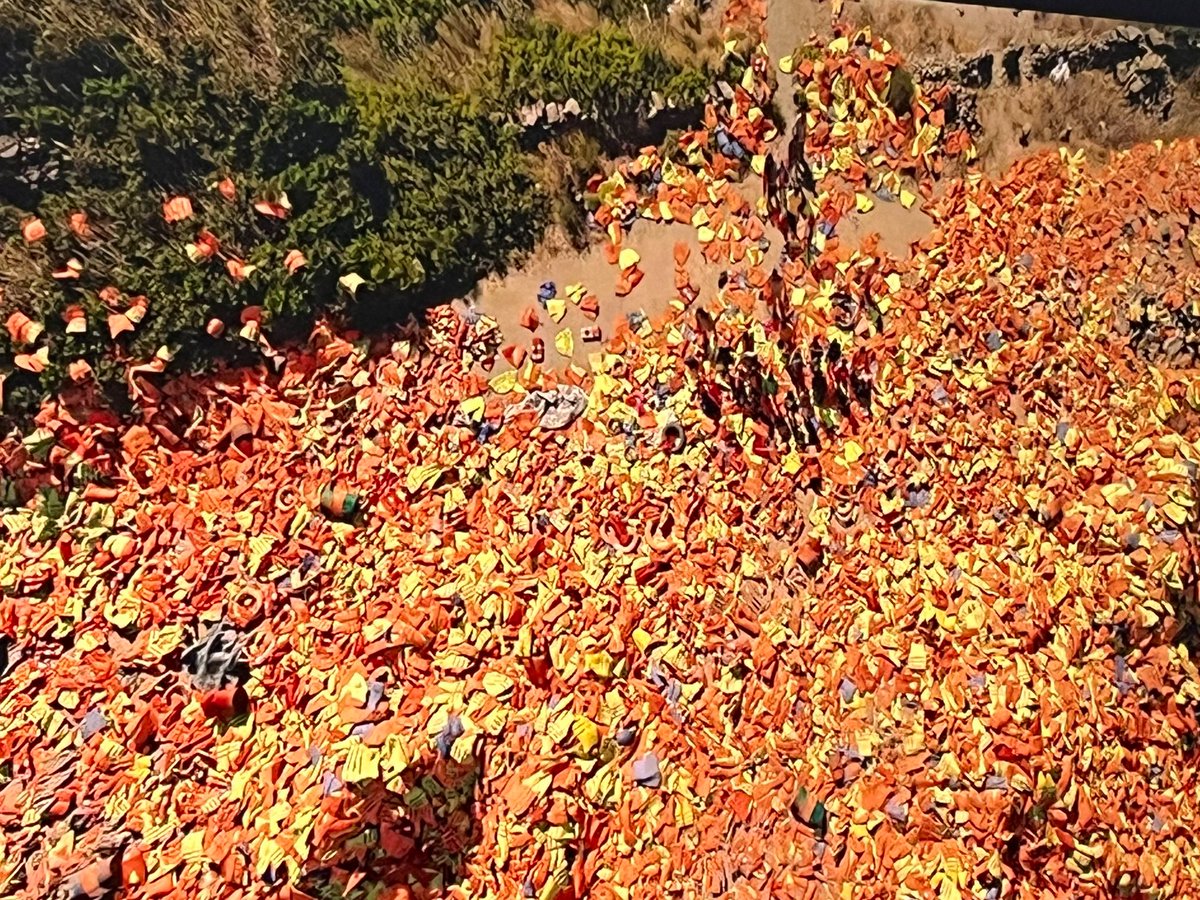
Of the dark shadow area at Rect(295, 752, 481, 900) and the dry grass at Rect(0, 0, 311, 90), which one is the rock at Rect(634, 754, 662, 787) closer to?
the dark shadow area at Rect(295, 752, 481, 900)

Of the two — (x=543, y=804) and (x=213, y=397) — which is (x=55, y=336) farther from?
(x=543, y=804)

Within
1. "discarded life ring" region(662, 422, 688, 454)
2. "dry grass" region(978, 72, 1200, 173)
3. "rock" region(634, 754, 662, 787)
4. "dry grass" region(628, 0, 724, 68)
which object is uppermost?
"dry grass" region(628, 0, 724, 68)

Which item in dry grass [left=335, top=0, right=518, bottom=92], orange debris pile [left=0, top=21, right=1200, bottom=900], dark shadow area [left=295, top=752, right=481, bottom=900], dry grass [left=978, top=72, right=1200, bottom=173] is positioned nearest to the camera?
dark shadow area [left=295, top=752, right=481, bottom=900]

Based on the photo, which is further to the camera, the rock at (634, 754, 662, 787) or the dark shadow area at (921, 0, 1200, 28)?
the dark shadow area at (921, 0, 1200, 28)

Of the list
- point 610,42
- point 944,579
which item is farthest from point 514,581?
point 610,42

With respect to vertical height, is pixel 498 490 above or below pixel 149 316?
below

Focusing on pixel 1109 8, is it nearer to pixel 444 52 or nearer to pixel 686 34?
pixel 686 34

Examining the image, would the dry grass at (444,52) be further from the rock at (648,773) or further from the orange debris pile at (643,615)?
the rock at (648,773)

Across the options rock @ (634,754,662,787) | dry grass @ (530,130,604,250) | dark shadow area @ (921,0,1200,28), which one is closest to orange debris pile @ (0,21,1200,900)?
rock @ (634,754,662,787)
